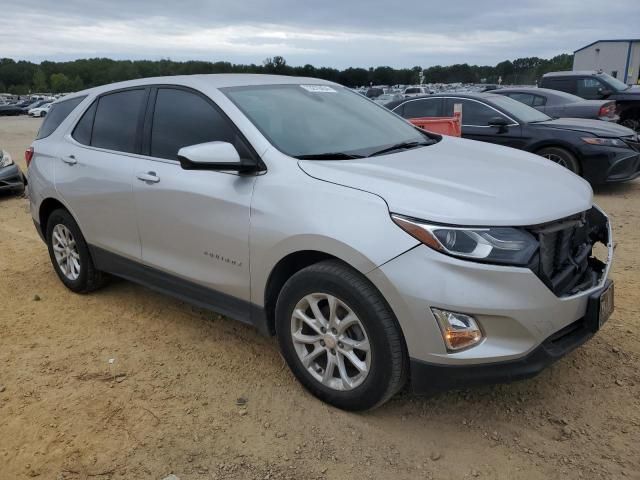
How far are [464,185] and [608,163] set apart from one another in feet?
19.9

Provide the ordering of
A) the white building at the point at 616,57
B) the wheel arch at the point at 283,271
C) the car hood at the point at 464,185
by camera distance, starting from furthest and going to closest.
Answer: the white building at the point at 616,57, the wheel arch at the point at 283,271, the car hood at the point at 464,185

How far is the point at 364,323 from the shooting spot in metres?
2.65

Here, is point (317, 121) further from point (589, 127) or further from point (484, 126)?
point (589, 127)

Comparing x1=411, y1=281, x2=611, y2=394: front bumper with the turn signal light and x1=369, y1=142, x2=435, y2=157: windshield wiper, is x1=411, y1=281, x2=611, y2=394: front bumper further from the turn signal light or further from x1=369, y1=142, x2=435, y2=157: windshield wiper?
x1=369, y1=142, x2=435, y2=157: windshield wiper

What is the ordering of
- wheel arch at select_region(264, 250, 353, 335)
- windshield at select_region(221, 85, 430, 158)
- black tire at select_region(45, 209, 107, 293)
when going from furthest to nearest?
black tire at select_region(45, 209, 107, 293)
windshield at select_region(221, 85, 430, 158)
wheel arch at select_region(264, 250, 353, 335)

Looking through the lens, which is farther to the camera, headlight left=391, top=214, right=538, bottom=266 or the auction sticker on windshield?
the auction sticker on windshield

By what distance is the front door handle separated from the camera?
359 centimetres

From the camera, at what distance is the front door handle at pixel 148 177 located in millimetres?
3592

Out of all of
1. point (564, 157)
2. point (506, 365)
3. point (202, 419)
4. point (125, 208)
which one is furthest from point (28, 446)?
point (564, 157)

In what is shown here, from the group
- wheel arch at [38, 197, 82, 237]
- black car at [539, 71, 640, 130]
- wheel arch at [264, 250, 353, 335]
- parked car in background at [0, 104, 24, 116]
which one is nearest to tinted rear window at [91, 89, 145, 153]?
wheel arch at [38, 197, 82, 237]

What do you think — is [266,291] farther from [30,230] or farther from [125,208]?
[30,230]

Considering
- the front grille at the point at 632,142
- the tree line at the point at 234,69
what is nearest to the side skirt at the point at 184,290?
the front grille at the point at 632,142

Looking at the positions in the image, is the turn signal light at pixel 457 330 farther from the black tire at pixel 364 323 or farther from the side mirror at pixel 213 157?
the side mirror at pixel 213 157

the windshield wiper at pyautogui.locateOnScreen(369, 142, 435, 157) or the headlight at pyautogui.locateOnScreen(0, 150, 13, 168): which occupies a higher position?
the windshield wiper at pyautogui.locateOnScreen(369, 142, 435, 157)
